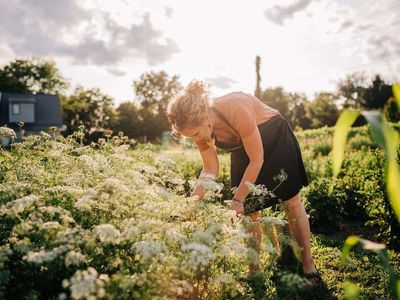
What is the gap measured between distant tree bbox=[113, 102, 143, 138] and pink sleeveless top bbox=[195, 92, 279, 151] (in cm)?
4564

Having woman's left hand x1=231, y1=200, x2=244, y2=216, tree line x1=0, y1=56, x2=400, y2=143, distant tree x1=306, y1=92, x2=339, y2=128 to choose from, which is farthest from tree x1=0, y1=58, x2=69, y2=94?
woman's left hand x1=231, y1=200, x2=244, y2=216

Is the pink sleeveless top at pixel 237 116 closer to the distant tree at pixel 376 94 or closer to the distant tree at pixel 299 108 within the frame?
the distant tree at pixel 376 94

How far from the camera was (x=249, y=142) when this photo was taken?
3.12 metres

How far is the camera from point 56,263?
6.50 feet

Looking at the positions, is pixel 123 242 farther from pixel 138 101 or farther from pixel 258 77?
pixel 138 101

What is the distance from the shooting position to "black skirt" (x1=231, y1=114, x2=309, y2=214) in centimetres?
359

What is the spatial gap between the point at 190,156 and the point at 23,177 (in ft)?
25.5

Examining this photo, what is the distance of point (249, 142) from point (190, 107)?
523 mm

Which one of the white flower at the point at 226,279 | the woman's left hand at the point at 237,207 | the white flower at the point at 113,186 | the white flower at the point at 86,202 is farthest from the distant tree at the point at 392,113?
the white flower at the point at 86,202

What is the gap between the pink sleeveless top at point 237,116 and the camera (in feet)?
10.4

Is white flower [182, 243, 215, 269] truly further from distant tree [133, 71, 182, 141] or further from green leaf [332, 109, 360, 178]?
distant tree [133, 71, 182, 141]

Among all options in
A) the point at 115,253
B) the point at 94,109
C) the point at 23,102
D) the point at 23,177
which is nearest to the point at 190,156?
the point at 23,177

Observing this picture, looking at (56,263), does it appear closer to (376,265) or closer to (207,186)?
(207,186)

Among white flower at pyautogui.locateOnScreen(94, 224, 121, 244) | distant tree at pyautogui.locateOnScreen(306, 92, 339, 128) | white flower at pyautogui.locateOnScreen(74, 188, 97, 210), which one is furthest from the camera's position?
distant tree at pyautogui.locateOnScreen(306, 92, 339, 128)
